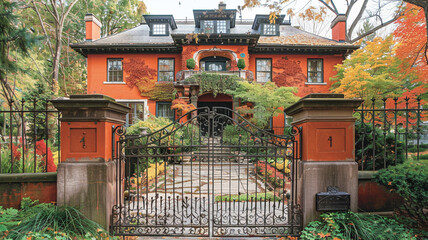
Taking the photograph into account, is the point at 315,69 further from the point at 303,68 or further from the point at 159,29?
the point at 159,29

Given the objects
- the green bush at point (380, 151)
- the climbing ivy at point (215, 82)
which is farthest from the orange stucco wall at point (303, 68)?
the green bush at point (380, 151)

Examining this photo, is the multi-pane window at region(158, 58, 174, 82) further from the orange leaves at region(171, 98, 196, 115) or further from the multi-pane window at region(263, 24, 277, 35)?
the multi-pane window at region(263, 24, 277, 35)

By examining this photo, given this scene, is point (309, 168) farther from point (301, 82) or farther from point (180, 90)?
point (301, 82)

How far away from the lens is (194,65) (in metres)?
15.8

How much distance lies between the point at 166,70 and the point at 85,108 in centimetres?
1483

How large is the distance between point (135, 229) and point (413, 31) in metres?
11.3

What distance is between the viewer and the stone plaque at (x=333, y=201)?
3529 mm

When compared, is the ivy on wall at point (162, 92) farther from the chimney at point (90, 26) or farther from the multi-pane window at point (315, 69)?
the multi-pane window at point (315, 69)

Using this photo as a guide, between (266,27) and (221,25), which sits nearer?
(221,25)

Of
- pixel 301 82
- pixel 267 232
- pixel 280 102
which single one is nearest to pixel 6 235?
pixel 267 232

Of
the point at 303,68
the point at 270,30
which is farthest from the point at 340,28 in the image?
the point at 270,30

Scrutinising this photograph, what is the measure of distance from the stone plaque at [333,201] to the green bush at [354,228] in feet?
0.30

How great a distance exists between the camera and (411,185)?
3.30m

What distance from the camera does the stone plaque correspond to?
3.53m
